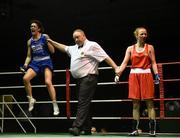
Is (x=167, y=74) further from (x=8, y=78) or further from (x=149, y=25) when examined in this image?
(x=8, y=78)

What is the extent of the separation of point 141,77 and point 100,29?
6.01m

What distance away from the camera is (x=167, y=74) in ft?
31.4

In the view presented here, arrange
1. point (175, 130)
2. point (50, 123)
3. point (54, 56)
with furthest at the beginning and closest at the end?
point (54, 56) < point (50, 123) < point (175, 130)

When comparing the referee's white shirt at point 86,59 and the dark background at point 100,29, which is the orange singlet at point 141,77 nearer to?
the referee's white shirt at point 86,59

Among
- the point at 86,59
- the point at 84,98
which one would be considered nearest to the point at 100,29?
the point at 86,59

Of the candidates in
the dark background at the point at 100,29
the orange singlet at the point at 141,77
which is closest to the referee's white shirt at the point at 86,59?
the orange singlet at the point at 141,77

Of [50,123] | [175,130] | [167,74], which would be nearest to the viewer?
[175,130]

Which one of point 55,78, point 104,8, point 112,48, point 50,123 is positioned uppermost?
point 104,8

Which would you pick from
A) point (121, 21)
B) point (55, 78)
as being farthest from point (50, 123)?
point (121, 21)

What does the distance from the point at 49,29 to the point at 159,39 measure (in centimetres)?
276

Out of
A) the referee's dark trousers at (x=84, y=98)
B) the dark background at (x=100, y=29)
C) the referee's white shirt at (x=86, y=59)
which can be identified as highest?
the dark background at (x=100, y=29)

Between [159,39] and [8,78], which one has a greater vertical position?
[159,39]

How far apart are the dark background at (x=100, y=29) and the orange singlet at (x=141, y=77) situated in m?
3.82

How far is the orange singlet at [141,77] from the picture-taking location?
4.21m
